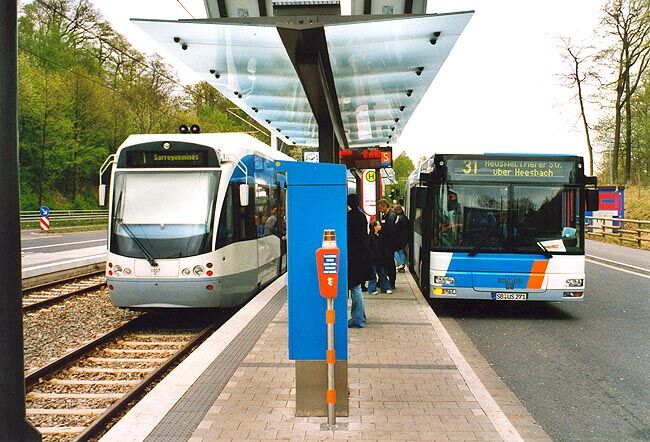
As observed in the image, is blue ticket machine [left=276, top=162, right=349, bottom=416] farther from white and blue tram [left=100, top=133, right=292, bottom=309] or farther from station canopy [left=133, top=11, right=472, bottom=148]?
white and blue tram [left=100, top=133, right=292, bottom=309]

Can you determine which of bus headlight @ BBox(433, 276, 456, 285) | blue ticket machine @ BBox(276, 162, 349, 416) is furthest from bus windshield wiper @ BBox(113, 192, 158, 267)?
blue ticket machine @ BBox(276, 162, 349, 416)

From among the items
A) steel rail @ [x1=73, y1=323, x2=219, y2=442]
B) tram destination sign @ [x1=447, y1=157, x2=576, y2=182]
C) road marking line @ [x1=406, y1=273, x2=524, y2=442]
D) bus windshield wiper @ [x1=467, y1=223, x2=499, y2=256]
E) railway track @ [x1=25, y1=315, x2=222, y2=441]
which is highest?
tram destination sign @ [x1=447, y1=157, x2=576, y2=182]

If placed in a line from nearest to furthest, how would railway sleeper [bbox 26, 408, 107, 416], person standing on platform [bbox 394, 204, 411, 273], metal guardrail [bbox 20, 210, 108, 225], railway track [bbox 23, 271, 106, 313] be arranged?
railway sleeper [bbox 26, 408, 107, 416]
railway track [bbox 23, 271, 106, 313]
person standing on platform [bbox 394, 204, 411, 273]
metal guardrail [bbox 20, 210, 108, 225]

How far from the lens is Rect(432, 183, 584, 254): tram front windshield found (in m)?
11.6

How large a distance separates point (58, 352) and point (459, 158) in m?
7.16

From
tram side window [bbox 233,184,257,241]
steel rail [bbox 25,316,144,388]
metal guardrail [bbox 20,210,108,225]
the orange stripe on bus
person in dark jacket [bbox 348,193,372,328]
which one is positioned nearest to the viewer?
steel rail [bbox 25,316,144,388]

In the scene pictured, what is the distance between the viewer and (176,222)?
1094cm

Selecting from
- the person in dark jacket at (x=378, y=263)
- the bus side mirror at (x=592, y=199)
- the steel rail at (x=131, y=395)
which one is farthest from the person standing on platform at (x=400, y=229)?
the steel rail at (x=131, y=395)

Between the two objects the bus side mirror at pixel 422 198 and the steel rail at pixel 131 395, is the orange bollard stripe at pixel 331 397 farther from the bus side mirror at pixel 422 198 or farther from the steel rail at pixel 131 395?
the bus side mirror at pixel 422 198

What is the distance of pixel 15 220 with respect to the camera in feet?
13.3

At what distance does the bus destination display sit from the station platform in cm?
320

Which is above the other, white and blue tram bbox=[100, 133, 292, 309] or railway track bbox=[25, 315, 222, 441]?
white and blue tram bbox=[100, 133, 292, 309]

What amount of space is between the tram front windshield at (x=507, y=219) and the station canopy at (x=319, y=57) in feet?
6.74

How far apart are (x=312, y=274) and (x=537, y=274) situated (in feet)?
23.0
